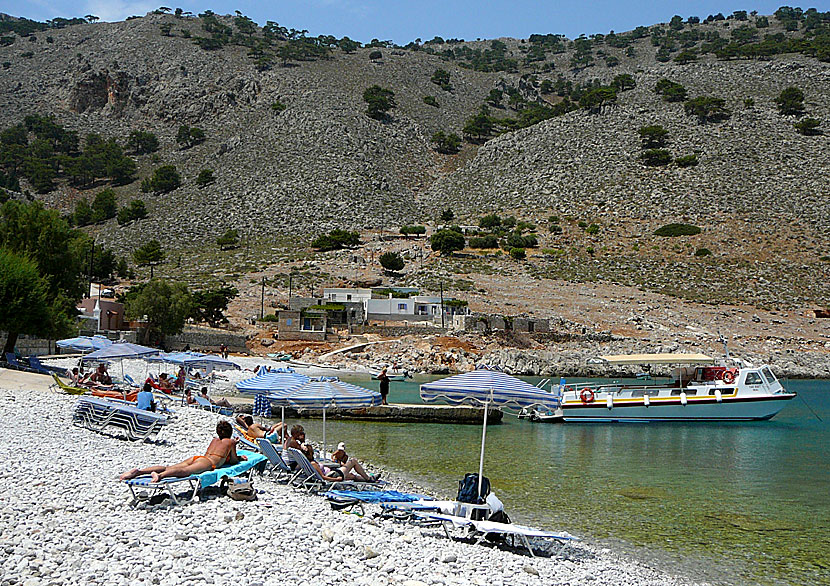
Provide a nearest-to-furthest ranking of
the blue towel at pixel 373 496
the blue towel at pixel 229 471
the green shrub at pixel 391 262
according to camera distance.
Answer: the blue towel at pixel 229 471 < the blue towel at pixel 373 496 < the green shrub at pixel 391 262

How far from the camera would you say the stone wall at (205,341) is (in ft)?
158

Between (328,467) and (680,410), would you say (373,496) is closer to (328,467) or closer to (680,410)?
(328,467)

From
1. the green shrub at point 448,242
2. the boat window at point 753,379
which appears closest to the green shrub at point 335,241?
the green shrub at point 448,242

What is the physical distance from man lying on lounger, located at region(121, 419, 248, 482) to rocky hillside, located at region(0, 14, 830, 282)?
70716 mm

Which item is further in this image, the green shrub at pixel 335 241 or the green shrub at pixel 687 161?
the green shrub at pixel 687 161

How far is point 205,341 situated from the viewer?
48.7 meters

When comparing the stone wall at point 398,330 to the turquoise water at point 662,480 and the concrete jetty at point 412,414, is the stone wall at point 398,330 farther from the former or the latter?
the concrete jetty at point 412,414

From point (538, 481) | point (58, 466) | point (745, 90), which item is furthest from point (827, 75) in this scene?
point (58, 466)

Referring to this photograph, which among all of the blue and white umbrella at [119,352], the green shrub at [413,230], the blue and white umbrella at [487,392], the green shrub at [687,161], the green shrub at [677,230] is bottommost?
the blue and white umbrella at [119,352]

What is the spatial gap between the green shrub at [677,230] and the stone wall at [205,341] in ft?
156

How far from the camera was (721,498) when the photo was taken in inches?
569

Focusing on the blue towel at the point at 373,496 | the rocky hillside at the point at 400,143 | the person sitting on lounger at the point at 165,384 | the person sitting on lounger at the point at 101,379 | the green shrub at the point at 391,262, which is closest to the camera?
the blue towel at the point at 373,496

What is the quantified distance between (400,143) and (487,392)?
108571mm

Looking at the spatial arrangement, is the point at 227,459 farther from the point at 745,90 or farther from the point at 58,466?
the point at 745,90
